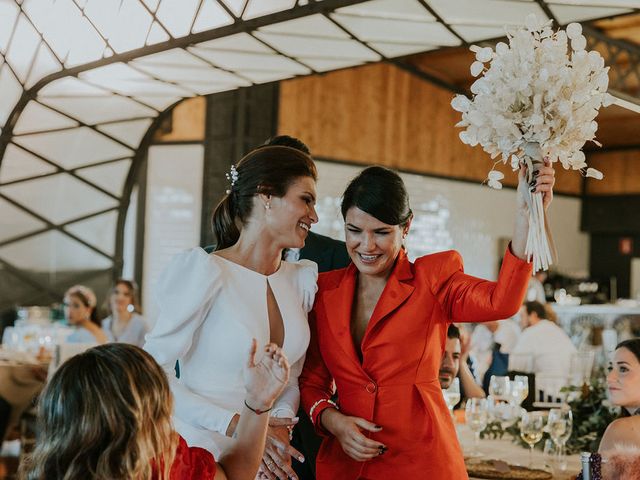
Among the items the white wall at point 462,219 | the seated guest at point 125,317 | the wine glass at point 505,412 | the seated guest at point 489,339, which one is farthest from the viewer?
the white wall at point 462,219

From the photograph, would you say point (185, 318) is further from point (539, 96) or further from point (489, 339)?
point (489, 339)

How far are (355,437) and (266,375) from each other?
516 millimetres

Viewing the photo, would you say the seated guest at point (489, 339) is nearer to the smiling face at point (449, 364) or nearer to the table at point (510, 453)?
the table at point (510, 453)

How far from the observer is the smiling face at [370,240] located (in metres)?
2.45

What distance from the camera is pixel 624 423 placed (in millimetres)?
2998

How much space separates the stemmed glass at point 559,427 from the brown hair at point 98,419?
2270 mm

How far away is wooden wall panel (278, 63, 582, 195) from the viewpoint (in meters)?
13.8

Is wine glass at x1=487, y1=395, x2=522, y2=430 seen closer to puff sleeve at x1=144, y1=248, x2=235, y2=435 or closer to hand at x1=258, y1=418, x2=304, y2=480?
hand at x1=258, y1=418, x2=304, y2=480

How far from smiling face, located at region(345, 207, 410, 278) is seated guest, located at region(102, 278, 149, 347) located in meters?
5.86

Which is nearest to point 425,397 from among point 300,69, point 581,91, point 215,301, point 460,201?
point 215,301

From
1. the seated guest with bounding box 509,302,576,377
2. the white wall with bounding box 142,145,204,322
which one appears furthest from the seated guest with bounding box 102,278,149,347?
the white wall with bounding box 142,145,204,322

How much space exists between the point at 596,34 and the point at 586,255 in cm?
768

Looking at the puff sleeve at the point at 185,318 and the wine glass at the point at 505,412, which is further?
the wine glass at the point at 505,412

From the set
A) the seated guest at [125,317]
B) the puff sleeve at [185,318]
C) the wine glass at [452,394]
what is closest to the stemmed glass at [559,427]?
the wine glass at [452,394]
